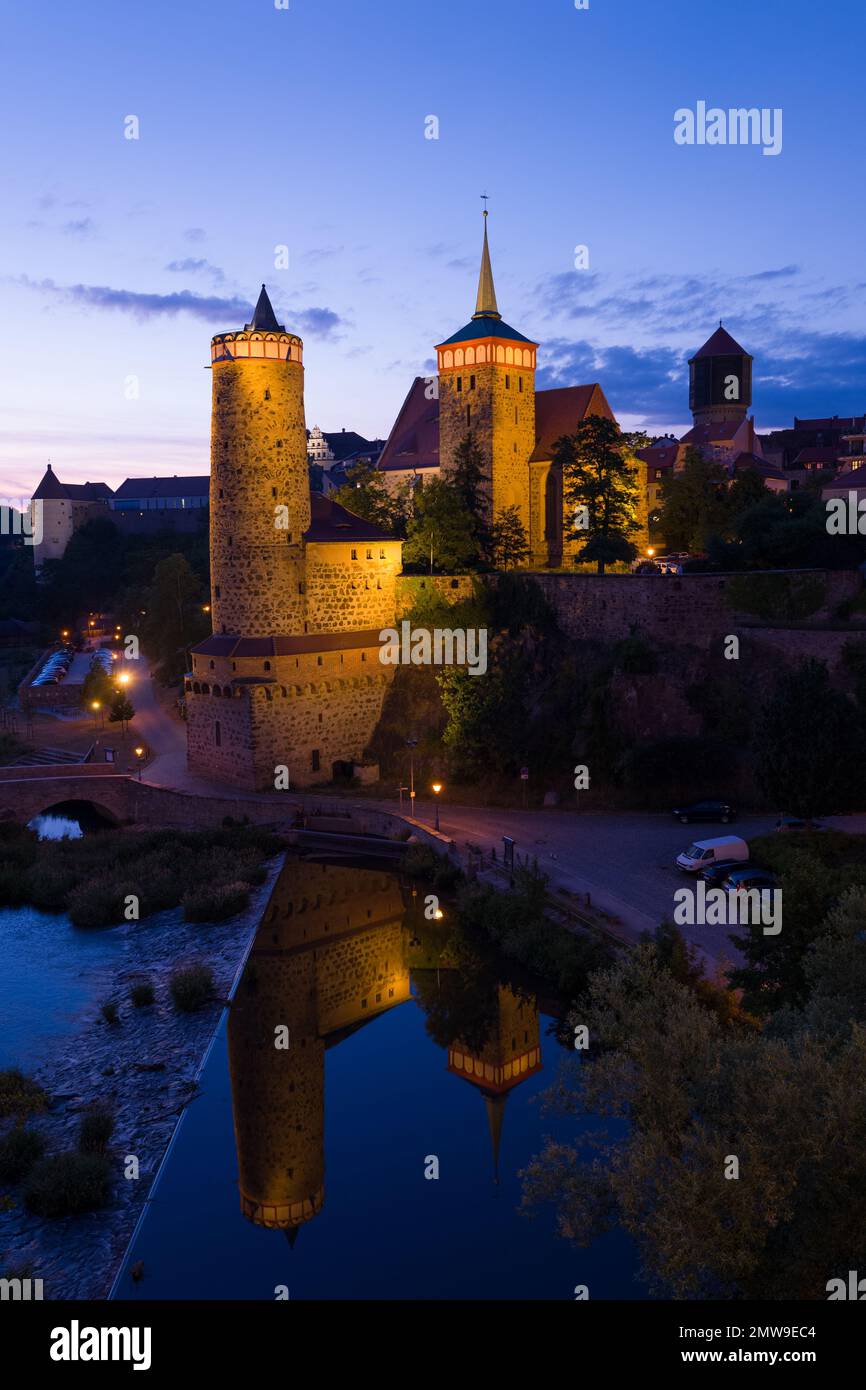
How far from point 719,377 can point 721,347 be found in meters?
2.15

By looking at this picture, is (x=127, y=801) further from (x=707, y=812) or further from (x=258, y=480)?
(x=707, y=812)

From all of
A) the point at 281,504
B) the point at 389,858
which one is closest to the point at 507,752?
the point at 389,858

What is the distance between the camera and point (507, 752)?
32438 mm

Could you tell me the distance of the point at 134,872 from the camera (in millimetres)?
28625

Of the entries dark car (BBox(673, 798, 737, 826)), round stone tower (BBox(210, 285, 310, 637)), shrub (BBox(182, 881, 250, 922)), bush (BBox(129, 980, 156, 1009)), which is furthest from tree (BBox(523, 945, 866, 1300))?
round stone tower (BBox(210, 285, 310, 637))

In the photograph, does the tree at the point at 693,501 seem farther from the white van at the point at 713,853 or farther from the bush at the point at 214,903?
the bush at the point at 214,903

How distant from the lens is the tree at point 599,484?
39.3 metres

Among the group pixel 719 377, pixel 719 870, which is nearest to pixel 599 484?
pixel 719 870

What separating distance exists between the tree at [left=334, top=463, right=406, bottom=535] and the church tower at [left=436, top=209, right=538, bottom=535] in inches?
114

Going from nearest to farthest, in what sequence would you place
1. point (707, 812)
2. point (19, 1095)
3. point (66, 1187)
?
point (66, 1187) < point (19, 1095) < point (707, 812)

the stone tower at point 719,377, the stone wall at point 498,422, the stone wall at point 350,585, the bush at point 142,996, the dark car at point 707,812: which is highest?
the stone tower at point 719,377

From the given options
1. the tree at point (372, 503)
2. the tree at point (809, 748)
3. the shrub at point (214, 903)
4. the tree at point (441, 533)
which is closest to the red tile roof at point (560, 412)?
the tree at point (372, 503)

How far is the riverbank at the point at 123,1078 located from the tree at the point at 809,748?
13071mm

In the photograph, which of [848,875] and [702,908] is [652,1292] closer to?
[848,875]
